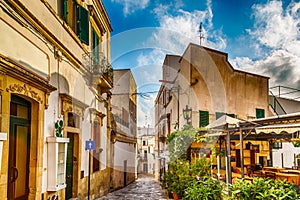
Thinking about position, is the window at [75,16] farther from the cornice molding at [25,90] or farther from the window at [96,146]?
the window at [96,146]

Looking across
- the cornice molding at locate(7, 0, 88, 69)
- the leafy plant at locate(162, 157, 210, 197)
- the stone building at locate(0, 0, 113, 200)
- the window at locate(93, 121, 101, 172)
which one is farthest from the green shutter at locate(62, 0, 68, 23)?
the leafy plant at locate(162, 157, 210, 197)

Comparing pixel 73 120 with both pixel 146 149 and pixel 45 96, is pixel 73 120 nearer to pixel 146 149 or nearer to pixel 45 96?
pixel 45 96

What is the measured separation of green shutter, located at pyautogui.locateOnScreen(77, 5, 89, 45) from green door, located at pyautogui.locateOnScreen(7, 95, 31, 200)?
14.0ft

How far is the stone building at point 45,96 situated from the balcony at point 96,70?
0.04m

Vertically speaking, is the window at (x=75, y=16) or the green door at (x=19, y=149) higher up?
the window at (x=75, y=16)

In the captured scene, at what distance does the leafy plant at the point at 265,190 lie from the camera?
19.5 feet

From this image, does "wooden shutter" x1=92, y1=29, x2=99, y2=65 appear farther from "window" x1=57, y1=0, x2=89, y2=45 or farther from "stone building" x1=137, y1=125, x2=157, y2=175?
"stone building" x1=137, y1=125, x2=157, y2=175

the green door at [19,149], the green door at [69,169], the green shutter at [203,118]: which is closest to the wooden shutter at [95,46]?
the green door at [69,169]

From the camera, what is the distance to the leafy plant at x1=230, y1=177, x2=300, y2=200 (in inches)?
235

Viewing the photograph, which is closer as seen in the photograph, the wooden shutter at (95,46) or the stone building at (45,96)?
the stone building at (45,96)

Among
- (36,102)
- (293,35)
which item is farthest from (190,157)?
(36,102)

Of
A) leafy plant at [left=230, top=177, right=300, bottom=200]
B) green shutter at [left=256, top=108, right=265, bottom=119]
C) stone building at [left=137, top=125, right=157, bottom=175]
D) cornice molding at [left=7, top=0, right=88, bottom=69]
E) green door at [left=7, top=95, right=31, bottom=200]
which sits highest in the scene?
cornice molding at [left=7, top=0, right=88, bottom=69]

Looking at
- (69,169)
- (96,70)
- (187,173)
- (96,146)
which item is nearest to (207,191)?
(187,173)

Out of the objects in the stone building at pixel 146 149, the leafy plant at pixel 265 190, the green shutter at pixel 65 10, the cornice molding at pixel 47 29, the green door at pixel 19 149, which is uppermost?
the green shutter at pixel 65 10
